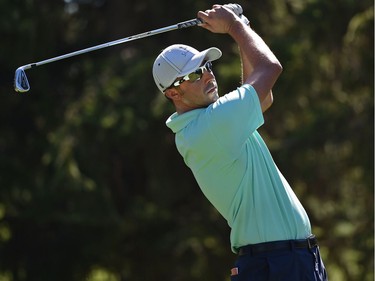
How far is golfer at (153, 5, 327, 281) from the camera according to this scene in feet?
13.6

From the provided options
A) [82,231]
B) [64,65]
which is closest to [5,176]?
[82,231]

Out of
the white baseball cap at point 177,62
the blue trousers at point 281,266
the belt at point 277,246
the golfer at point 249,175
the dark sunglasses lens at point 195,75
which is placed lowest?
the blue trousers at point 281,266

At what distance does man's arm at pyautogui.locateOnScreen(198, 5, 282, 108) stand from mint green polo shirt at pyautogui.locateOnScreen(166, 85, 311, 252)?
0.08m

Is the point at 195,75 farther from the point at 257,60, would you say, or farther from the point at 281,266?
the point at 281,266

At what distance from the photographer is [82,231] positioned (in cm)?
1239

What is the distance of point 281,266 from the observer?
4.14m

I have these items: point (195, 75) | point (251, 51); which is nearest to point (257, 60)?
point (251, 51)

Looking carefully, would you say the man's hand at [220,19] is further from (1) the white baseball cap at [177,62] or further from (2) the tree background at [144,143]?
(2) the tree background at [144,143]

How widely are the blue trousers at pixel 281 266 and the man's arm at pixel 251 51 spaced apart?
667 mm

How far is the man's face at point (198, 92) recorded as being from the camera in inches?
171

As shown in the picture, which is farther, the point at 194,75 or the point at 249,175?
the point at 194,75

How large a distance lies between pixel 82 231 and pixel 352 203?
415 centimetres

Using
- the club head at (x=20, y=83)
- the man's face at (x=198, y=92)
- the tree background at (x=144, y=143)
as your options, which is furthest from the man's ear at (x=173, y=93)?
the tree background at (x=144, y=143)

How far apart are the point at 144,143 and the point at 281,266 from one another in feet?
26.3
